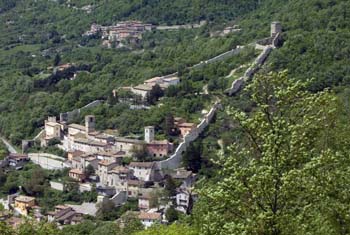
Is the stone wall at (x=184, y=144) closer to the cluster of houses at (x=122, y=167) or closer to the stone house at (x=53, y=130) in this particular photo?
the cluster of houses at (x=122, y=167)

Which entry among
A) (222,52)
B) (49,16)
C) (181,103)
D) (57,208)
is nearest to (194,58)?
(222,52)

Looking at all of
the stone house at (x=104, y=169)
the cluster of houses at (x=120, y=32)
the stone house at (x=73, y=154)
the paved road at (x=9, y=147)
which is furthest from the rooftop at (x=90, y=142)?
the cluster of houses at (x=120, y=32)

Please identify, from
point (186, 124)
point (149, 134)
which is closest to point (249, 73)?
point (186, 124)

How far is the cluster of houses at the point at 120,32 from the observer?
59.2 metres

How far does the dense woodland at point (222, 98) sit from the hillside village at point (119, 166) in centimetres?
81

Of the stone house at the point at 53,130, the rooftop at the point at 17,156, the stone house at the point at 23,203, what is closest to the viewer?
the stone house at the point at 23,203

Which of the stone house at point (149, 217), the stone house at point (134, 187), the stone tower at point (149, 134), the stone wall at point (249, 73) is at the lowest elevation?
the stone house at point (134, 187)

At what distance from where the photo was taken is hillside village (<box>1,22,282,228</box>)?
2764cm

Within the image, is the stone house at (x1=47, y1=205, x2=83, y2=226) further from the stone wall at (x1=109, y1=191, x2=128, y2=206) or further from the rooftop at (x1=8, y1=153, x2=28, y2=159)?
the rooftop at (x1=8, y1=153, x2=28, y2=159)

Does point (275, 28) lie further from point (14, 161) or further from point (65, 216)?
point (65, 216)

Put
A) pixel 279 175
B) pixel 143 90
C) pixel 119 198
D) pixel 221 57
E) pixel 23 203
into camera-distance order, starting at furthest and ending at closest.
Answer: pixel 221 57, pixel 143 90, pixel 119 198, pixel 23 203, pixel 279 175

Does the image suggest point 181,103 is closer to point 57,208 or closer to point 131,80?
point 131,80

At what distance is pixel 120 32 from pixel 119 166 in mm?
31153

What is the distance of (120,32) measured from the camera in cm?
6053
